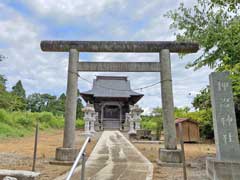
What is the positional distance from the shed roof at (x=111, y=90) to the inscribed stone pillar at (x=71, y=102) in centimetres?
1186

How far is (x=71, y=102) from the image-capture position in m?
5.73

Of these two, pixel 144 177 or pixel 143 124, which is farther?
pixel 143 124

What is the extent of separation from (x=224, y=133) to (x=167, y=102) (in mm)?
1990

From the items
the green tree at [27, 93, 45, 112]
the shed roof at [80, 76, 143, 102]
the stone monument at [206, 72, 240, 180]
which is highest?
the green tree at [27, 93, 45, 112]

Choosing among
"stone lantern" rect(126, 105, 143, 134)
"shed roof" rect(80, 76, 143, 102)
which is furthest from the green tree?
"stone lantern" rect(126, 105, 143, 134)

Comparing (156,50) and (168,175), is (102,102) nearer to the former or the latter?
(156,50)

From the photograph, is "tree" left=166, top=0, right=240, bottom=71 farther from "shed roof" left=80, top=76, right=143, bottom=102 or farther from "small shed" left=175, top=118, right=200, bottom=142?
"shed roof" left=80, top=76, right=143, bottom=102

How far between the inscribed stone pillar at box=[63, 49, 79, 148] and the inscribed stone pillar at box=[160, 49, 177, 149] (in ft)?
8.90

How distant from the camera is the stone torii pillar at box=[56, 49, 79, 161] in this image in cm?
545

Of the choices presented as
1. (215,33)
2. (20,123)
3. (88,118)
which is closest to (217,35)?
(215,33)

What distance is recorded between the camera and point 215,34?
5414 mm

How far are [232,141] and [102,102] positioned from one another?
19.0 meters

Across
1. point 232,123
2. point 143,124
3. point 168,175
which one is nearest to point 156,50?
point 232,123

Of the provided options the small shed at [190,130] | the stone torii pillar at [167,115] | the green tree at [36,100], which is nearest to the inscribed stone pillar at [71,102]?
the stone torii pillar at [167,115]
